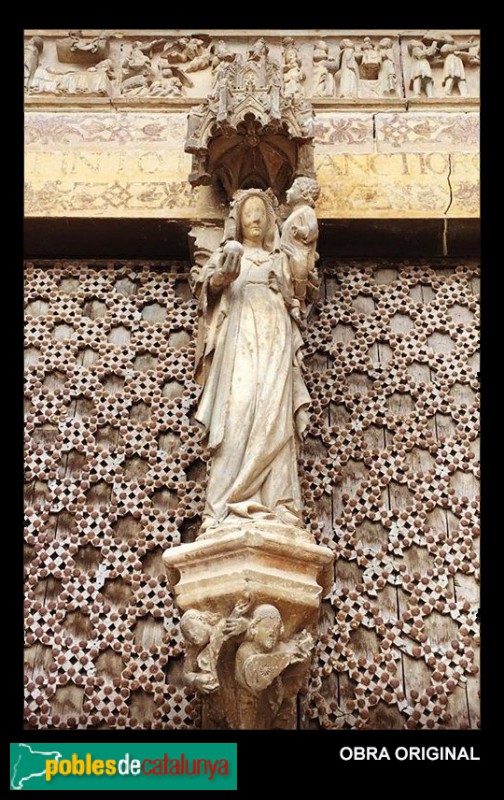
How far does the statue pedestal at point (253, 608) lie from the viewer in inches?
220

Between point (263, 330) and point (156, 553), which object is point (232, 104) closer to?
point (263, 330)

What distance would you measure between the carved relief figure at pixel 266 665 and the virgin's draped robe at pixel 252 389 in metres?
0.57

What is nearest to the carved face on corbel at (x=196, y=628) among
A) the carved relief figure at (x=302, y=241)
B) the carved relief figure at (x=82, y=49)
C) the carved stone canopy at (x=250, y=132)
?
the carved relief figure at (x=302, y=241)

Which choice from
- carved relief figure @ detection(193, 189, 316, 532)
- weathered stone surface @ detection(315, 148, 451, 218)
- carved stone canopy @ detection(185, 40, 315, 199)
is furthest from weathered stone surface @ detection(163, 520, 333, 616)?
weathered stone surface @ detection(315, 148, 451, 218)

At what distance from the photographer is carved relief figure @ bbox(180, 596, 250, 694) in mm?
5539

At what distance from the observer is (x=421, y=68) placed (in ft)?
28.7

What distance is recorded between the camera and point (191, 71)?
8.83 m

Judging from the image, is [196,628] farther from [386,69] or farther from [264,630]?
[386,69]

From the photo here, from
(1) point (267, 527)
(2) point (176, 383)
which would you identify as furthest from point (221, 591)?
(2) point (176, 383)

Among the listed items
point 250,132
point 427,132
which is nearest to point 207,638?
point 250,132

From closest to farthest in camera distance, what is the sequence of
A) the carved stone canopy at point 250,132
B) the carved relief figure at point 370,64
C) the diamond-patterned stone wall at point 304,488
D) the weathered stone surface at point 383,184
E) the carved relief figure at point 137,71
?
the diamond-patterned stone wall at point 304,488
the carved stone canopy at point 250,132
the weathered stone surface at point 383,184
the carved relief figure at point 137,71
the carved relief figure at point 370,64

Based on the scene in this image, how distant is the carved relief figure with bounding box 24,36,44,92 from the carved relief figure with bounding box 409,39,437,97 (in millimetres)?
2720

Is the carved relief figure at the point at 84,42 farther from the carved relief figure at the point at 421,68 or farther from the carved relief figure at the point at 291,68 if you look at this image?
the carved relief figure at the point at 421,68

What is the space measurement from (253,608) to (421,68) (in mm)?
4700
